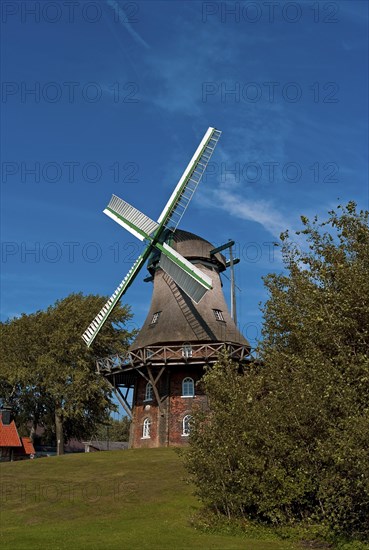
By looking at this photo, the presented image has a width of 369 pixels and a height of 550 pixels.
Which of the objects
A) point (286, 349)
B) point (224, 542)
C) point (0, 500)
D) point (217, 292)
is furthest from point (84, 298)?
point (224, 542)

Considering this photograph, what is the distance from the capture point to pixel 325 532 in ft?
50.0

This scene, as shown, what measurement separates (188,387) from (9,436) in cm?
2092

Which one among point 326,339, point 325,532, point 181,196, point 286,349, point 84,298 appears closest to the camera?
point 325,532

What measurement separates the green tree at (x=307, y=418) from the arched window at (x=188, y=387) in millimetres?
16257

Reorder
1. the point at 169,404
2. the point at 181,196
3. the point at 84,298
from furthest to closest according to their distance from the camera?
the point at 84,298
the point at 181,196
the point at 169,404

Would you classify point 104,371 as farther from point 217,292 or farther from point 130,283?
point 217,292

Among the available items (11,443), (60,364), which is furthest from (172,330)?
(11,443)

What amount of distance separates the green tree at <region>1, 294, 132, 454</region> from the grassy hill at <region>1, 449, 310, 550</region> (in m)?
13.9

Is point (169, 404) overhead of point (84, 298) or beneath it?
beneath

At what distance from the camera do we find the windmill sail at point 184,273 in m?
33.7

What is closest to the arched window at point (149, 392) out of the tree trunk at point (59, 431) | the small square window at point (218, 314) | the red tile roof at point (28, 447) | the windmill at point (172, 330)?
the windmill at point (172, 330)

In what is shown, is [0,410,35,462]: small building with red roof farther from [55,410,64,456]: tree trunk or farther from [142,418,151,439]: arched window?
[142,418,151,439]: arched window

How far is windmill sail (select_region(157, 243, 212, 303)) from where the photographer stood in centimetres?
3372

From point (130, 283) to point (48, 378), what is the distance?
44.4ft
